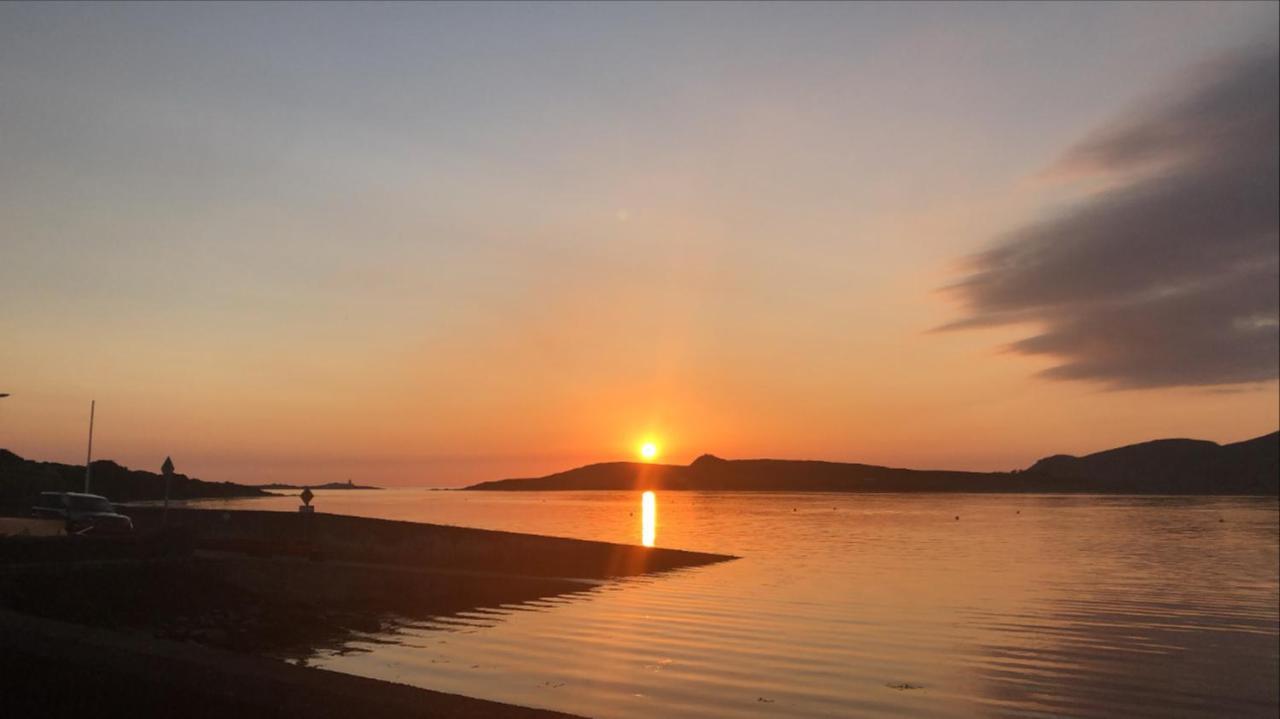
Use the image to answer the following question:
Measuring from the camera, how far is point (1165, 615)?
35531 mm

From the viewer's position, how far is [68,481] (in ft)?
396

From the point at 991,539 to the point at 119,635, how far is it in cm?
8386

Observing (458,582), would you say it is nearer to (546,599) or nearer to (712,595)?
(546,599)

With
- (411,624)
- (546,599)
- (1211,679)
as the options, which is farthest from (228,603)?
(1211,679)

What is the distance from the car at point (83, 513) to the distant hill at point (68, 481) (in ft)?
62.2

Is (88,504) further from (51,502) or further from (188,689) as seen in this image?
(188,689)

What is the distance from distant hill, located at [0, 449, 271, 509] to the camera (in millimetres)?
84875

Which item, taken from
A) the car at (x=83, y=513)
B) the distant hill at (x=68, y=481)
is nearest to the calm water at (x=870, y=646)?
the car at (x=83, y=513)

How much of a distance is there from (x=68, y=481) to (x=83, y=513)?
297 ft

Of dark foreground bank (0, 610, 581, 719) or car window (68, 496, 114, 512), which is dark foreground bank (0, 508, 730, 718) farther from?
car window (68, 496, 114, 512)

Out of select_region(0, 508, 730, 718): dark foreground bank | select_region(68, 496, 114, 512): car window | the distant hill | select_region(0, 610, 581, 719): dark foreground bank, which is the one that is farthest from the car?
select_region(0, 610, 581, 719): dark foreground bank

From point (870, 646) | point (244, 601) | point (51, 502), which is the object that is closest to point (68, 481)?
point (51, 502)

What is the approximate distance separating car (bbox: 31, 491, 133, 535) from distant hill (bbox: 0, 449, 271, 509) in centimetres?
1895

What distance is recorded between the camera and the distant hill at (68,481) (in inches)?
3342
